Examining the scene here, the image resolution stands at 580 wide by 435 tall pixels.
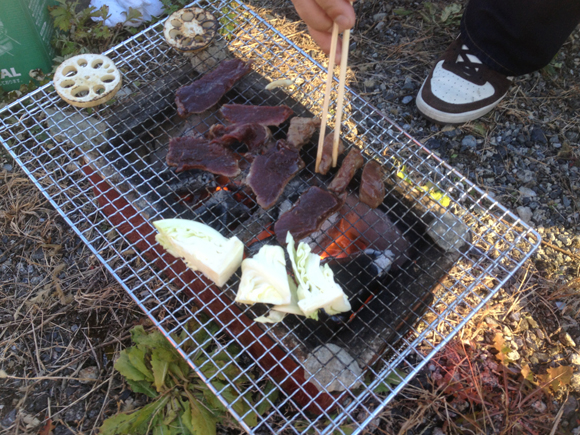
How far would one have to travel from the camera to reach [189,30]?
3672 millimetres

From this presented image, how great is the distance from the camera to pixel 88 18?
15.7 ft

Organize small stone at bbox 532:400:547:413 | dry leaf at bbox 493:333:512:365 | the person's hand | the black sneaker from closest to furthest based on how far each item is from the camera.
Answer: the person's hand < small stone at bbox 532:400:547:413 < dry leaf at bbox 493:333:512:365 < the black sneaker

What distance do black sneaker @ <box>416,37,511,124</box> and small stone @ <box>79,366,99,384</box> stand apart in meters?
3.61

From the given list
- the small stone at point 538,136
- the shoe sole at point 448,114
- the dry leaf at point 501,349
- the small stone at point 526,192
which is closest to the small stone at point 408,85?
the shoe sole at point 448,114

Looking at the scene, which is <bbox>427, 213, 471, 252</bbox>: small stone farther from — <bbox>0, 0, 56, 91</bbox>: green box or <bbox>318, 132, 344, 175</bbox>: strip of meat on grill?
<bbox>0, 0, 56, 91</bbox>: green box

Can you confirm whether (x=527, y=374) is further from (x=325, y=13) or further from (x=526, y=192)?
(x=325, y=13)

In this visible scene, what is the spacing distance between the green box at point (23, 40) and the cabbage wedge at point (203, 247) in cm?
290

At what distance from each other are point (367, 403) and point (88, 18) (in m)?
4.89

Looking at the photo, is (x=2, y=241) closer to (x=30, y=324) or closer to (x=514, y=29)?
(x=30, y=324)

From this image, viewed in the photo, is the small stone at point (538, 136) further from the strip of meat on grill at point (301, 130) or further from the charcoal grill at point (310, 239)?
the strip of meat on grill at point (301, 130)

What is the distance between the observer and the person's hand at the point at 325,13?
7.72 ft

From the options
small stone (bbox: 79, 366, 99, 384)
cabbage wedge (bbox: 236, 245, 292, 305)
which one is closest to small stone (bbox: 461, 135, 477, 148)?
cabbage wedge (bbox: 236, 245, 292, 305)

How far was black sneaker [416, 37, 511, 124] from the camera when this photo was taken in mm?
3936

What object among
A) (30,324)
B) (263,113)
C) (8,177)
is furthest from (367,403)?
(8,177)
